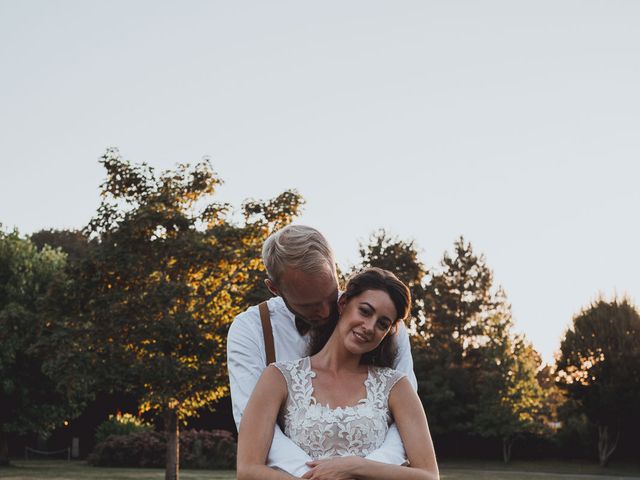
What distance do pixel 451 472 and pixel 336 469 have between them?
29.5 meters

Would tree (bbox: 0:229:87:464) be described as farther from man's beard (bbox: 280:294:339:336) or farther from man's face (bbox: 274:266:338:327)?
man's face (bbox: 274:266:338:327)

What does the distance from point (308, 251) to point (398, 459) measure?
1.00 meters

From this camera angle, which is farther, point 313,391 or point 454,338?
point 454,338

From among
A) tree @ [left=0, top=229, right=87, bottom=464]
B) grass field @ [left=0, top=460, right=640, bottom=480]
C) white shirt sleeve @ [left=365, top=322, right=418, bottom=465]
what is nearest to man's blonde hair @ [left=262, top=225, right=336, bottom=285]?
white shirt sleeve @ [left=365, top=322, right=418, bottom=465]

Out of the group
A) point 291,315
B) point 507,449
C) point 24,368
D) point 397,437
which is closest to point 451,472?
point 507,449

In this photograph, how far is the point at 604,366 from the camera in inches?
1510

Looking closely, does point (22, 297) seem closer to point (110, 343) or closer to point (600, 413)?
point (110, 343)

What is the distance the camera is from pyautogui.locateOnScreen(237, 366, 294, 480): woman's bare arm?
3488 mm

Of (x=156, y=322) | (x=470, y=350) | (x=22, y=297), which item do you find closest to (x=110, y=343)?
(x=156, y=322)

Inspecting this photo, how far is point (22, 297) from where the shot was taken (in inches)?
1152

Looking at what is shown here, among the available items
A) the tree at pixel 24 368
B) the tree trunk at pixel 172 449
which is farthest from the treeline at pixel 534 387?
the tree trunk at pixel 172 449

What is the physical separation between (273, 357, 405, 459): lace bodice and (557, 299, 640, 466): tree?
35752mm

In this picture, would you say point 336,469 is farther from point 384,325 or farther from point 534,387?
point 534,387

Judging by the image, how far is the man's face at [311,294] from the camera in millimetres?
3775
